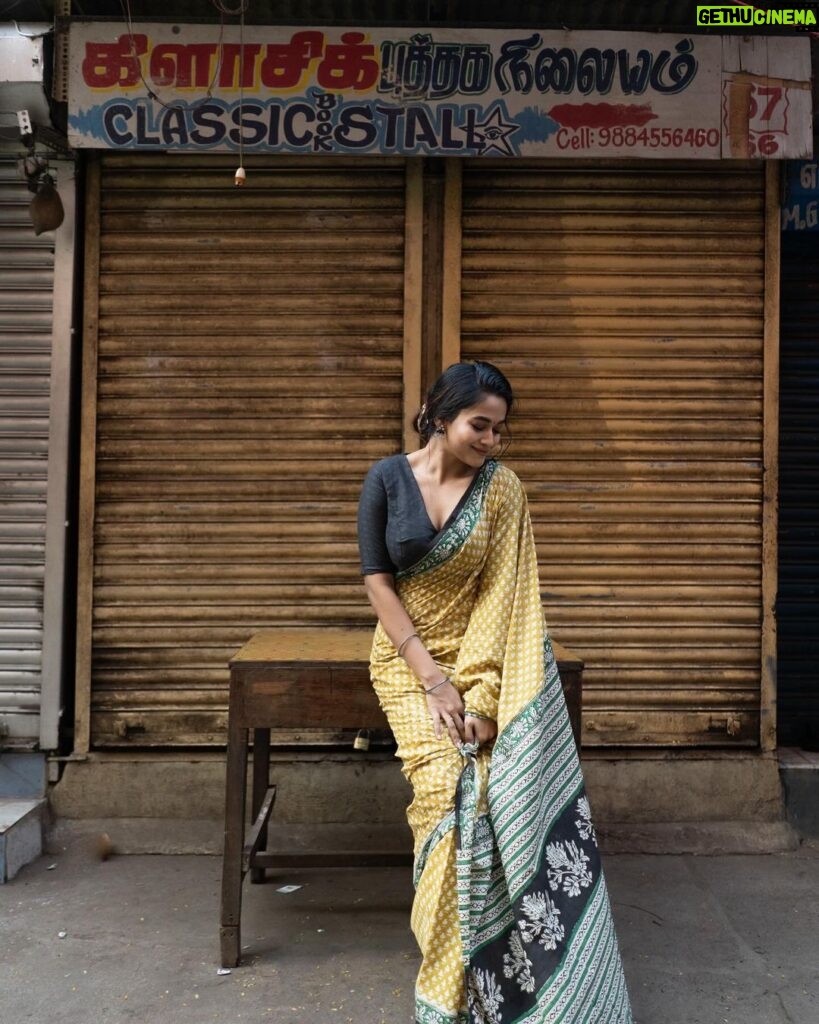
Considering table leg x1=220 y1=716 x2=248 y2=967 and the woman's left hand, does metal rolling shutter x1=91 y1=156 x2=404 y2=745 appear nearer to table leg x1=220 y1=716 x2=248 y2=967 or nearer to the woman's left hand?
table leg x1=220 y1=716 x2=248 y2=967

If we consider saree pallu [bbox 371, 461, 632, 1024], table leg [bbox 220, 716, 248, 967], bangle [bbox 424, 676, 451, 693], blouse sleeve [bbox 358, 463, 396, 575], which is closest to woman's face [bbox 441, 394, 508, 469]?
saree pallu [bbox 371, 461, 632, 1024]

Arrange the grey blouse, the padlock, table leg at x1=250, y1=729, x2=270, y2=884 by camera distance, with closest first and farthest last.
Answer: the grey blouse → table leg at x1=250, y1=729, x2=270, y2=884 → the padlock

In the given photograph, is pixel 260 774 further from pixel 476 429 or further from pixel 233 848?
pixel 476 429

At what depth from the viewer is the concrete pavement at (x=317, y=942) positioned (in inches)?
114

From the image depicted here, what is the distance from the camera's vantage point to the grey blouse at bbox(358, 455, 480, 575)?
2.83 m

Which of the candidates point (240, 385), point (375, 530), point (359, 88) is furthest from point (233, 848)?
point (359, 88)

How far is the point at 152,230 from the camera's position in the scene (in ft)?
14.5

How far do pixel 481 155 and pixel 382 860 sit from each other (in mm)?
3030

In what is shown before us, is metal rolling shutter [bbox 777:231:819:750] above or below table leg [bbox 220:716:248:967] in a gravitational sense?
above

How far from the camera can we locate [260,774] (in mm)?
3801

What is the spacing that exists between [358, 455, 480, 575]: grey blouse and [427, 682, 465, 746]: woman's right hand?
1.33ft

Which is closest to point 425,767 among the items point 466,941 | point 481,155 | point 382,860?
point 466,941

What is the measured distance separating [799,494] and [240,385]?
9.58 ft

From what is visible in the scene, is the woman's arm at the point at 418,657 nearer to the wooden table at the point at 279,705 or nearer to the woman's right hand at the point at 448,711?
the woman's right hand at the point at 448,711
